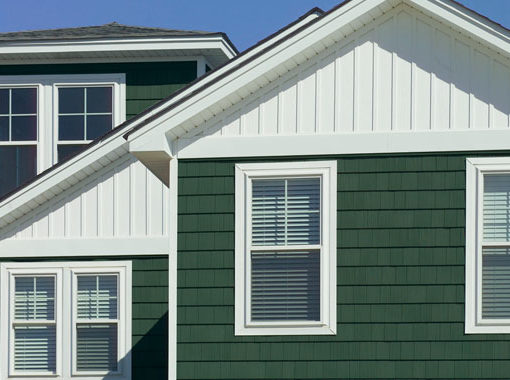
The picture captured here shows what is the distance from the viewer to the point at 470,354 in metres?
11.0

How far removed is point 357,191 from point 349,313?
1.26 m

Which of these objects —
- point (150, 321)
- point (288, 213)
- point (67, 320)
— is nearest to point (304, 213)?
point (288, 213)

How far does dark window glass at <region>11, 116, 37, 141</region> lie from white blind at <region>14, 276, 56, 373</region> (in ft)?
8.53

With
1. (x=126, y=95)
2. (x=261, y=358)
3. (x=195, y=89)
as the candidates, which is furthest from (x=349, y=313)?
(x=126, y=95)

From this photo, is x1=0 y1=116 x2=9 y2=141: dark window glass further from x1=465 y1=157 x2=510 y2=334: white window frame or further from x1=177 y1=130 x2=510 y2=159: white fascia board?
x1=465 y1=157 x2=510 y2=334: white window frame

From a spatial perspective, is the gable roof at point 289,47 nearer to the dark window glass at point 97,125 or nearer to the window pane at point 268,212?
the window pane at point 268,212

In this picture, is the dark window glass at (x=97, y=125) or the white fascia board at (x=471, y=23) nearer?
the white fascia board at (x=471, y=23)

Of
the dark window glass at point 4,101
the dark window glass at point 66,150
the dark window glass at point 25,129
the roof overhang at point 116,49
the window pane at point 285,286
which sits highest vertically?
the roof overhang at point 116,49

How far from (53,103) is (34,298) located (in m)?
3.17

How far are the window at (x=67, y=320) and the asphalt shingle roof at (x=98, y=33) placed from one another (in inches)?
141

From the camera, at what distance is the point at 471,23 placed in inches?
434

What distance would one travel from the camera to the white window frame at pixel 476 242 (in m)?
11.0

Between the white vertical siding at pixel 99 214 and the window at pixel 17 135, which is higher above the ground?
the window at pixel 17 135

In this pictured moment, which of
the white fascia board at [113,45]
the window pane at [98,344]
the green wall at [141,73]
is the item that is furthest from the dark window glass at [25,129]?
the window pane at [98,344]
